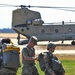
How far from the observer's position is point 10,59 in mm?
7328

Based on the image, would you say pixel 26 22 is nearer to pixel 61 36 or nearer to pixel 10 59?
pixel 61 36

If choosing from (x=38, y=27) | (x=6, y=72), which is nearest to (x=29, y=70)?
(x=6, y=72)

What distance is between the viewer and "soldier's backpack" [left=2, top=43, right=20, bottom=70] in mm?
7355

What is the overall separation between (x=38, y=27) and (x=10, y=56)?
33.7 meters

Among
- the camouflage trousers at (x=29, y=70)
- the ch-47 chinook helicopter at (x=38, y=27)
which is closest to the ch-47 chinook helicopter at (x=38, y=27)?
the ch-47 chinook helicopter at (x=38, y=27)

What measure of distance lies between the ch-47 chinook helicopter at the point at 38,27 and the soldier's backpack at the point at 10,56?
3306 centimetres

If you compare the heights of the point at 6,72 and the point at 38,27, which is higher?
the point at 6,72

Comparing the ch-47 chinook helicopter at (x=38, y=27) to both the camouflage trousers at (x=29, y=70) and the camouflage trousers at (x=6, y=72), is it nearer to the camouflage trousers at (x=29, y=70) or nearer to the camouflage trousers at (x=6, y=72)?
the camouflage trousers at (x=29, y=70)

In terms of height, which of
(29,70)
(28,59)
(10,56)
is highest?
(10,56)

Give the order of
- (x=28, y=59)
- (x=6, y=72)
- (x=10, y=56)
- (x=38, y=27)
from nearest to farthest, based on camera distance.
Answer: (x=10, y=56) → (x=6, y=72) → (x=28, y=59) → (x=38, y=27)

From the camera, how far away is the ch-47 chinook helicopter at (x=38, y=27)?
133ft

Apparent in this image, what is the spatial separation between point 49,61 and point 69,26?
3334 cm

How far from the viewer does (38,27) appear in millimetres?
41031

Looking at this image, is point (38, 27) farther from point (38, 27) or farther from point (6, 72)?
point (6, 72)
